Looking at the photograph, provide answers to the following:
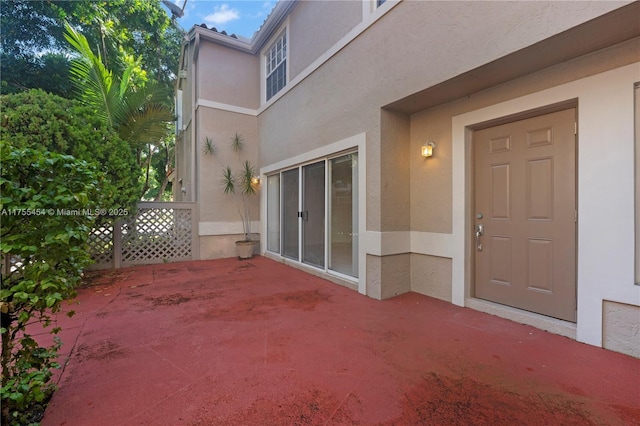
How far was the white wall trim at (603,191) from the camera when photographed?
238 centimetres

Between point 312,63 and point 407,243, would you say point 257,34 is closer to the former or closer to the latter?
point 312,63

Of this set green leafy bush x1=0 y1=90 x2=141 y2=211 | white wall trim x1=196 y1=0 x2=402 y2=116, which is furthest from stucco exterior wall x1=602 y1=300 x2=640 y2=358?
green leafy bush x1=0 y1=90 x2=141 y2=211

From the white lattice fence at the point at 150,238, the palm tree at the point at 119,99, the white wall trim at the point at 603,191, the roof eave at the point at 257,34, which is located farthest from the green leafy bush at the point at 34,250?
the roof eave at the point at 257,34

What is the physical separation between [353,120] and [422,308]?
2.88m

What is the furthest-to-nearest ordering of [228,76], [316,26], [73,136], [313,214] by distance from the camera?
[228,76] < [313,214] < [316,26] < [73,136]

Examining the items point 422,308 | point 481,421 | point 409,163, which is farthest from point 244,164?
point 481,421

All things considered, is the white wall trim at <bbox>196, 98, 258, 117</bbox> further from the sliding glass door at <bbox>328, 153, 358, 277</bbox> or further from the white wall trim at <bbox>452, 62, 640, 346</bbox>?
the white wall trim at <bbox>452, 62, 640, 346</bbox>

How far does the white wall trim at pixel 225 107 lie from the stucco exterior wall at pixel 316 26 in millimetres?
2043

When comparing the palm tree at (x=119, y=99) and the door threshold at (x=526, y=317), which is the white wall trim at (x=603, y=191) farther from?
the palm tree at (x=119, y=99)

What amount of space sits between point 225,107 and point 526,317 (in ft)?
24.8

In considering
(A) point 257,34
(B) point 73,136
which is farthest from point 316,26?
(B) point 73,136

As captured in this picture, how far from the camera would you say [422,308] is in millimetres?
3564

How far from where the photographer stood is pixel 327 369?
2.23m

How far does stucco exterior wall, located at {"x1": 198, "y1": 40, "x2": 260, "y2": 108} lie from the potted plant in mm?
1061
